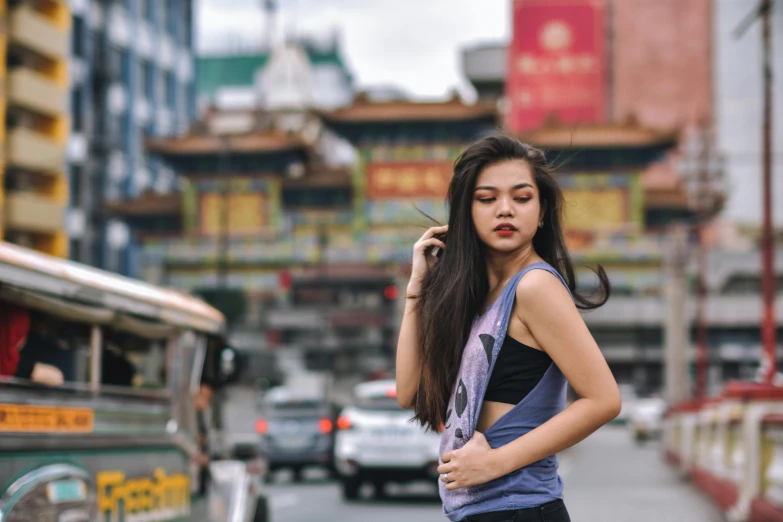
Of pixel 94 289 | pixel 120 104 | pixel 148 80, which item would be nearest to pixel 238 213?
pixel 120 104

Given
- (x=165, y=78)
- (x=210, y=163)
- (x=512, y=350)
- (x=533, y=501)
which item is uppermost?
(x=165, y=78)

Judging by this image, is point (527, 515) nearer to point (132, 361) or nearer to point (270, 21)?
point (132, 361)

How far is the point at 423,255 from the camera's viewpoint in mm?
3641

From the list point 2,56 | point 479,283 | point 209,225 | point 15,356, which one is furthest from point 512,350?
point 209,225

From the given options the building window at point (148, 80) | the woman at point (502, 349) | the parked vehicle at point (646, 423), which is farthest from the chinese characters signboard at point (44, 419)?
the building window at point (148, 80)

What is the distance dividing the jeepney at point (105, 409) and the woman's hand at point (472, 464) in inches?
88.5

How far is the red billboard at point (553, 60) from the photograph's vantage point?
86688mm

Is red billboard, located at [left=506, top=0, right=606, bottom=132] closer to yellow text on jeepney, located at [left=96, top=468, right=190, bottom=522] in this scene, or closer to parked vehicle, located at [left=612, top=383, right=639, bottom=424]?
parked vehicle, located at [left=612, top=383, right=639, bottom=424]

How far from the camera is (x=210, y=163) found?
66688 millimetres

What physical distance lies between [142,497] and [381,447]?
957cm

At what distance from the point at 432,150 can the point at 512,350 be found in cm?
6055

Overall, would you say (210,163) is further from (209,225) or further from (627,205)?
(627,205)

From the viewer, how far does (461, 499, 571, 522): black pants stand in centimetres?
321

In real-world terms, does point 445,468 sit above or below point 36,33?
below
